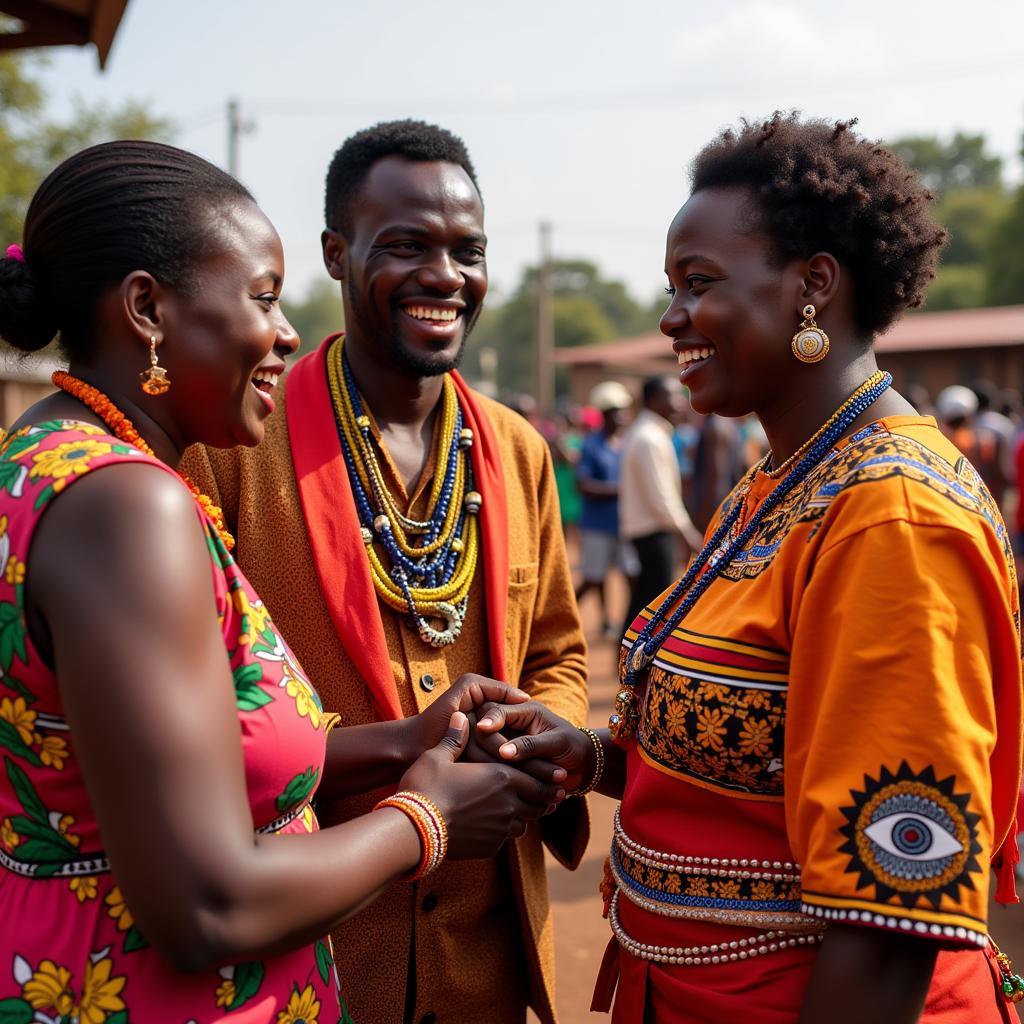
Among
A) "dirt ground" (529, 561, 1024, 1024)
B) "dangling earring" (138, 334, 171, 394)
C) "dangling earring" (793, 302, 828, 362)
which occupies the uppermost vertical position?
"dangling earring" (793, 302, 828, 362)

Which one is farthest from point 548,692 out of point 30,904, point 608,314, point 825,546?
point 608,314

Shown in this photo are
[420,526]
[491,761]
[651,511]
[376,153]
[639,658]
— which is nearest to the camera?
[639,658]

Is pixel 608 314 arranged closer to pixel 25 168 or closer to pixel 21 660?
pixel 25 168

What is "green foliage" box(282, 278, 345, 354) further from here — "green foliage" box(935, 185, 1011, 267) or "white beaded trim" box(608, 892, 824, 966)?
"white beaded trim" box(608, 892, 824, 966)

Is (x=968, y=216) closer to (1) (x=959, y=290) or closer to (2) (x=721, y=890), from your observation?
(1) (x=959, y=290)

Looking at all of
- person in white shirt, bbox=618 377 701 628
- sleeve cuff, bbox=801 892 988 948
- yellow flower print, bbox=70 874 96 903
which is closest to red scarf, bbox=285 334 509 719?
yellow flower print, bbox=70 874 96 903

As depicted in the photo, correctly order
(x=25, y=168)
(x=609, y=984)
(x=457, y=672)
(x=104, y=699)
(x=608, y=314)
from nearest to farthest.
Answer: (x=104, y=699) → (x=609, y=984) → (x=457, y=672) → (x=25, y=168) → (x=608, y=314)

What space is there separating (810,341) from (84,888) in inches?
59.0

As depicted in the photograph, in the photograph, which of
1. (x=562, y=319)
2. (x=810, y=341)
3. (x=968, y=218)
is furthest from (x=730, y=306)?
(x=968, y=218)

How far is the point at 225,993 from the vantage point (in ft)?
5.22

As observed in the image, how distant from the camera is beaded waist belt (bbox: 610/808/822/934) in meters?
1.77

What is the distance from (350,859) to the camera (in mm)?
1638

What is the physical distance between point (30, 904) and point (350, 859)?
0.47 metres

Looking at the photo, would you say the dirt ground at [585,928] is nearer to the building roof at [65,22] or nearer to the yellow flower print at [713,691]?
the yellow flower print at [713,691]
